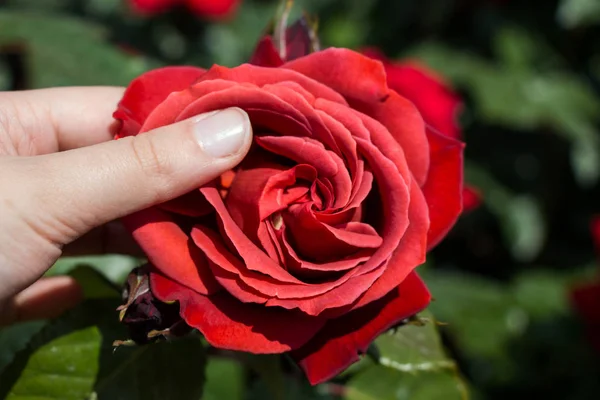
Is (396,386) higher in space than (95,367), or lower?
lower

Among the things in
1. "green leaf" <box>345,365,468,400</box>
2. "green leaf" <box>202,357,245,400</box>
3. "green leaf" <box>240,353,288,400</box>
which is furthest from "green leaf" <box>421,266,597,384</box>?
"green leaf" <box>240,353,288,400</box>

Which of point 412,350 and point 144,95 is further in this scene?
point 412,350

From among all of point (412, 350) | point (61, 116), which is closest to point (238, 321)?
point (412, 350)

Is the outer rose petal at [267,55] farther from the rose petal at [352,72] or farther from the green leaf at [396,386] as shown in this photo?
the green leaf at [396,386]

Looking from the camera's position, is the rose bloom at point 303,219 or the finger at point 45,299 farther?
the finger at point 45,299

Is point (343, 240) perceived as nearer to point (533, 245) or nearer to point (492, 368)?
point (492, 368)

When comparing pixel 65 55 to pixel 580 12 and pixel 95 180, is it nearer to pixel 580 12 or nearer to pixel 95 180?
pixel 95 180

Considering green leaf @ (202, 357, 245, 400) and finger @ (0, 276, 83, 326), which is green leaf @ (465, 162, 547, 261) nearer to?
green leaf @ (202, 357, 245, 400)

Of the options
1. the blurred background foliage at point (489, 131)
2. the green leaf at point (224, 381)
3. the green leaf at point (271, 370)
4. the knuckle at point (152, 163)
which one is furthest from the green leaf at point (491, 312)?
the knuckle at point (152, 163)
